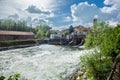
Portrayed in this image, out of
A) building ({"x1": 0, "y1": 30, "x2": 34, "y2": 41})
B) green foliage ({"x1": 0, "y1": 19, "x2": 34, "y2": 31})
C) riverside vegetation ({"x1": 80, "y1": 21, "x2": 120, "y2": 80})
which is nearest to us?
riverside vegetation ({"x1": 80, "y1": 21, "x2": 120, "y2": 80})

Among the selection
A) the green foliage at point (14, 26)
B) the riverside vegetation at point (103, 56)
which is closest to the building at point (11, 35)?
the green foliage at point (14, 26)

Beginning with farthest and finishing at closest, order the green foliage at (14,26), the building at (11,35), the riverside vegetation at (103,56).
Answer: the green foliage at (14,26) < the building at (11,35) < the riverside vegetation at (103,56)

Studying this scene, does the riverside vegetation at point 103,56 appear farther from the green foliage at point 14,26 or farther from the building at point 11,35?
the green foliage at point 14,26

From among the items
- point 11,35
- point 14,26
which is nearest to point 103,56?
point 11,35

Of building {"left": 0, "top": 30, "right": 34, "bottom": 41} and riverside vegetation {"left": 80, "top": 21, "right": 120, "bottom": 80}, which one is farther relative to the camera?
building {"left": 0, "top": 30, "right": 34, "bottom": 41}

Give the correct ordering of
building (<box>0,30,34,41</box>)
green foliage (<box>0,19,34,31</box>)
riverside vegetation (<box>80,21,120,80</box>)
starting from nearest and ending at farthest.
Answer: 1. riverside vegetation (<box>80,21,120,80</box>)
2. building (<box>0,30,34,41</box>)
3. green foliage (<box>0,19,34,31</box>)

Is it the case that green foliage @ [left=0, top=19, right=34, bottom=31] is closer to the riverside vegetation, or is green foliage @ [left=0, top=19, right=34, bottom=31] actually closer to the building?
the building

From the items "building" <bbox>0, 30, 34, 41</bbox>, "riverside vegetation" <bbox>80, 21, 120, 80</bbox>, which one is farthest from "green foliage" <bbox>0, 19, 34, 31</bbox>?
"riverside vegetation" <bbox>80, 21, 120, 80</bbox>

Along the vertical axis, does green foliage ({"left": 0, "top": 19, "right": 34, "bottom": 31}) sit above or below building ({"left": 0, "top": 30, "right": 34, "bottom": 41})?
above

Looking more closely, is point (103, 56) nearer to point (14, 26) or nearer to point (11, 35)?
point (11, 35)

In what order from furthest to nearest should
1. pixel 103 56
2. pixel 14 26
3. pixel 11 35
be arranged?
pixel 14 26
pixel 11 35
pixel 103 56

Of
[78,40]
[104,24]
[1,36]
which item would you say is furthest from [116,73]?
[78,40]

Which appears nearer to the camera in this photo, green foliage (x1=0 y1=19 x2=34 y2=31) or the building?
the building

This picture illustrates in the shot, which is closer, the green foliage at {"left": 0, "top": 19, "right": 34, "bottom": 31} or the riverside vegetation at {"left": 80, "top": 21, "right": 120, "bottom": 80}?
the riverside vegetation at {"left": 80, "top": 21, "right": 120, "bottom": 80}
